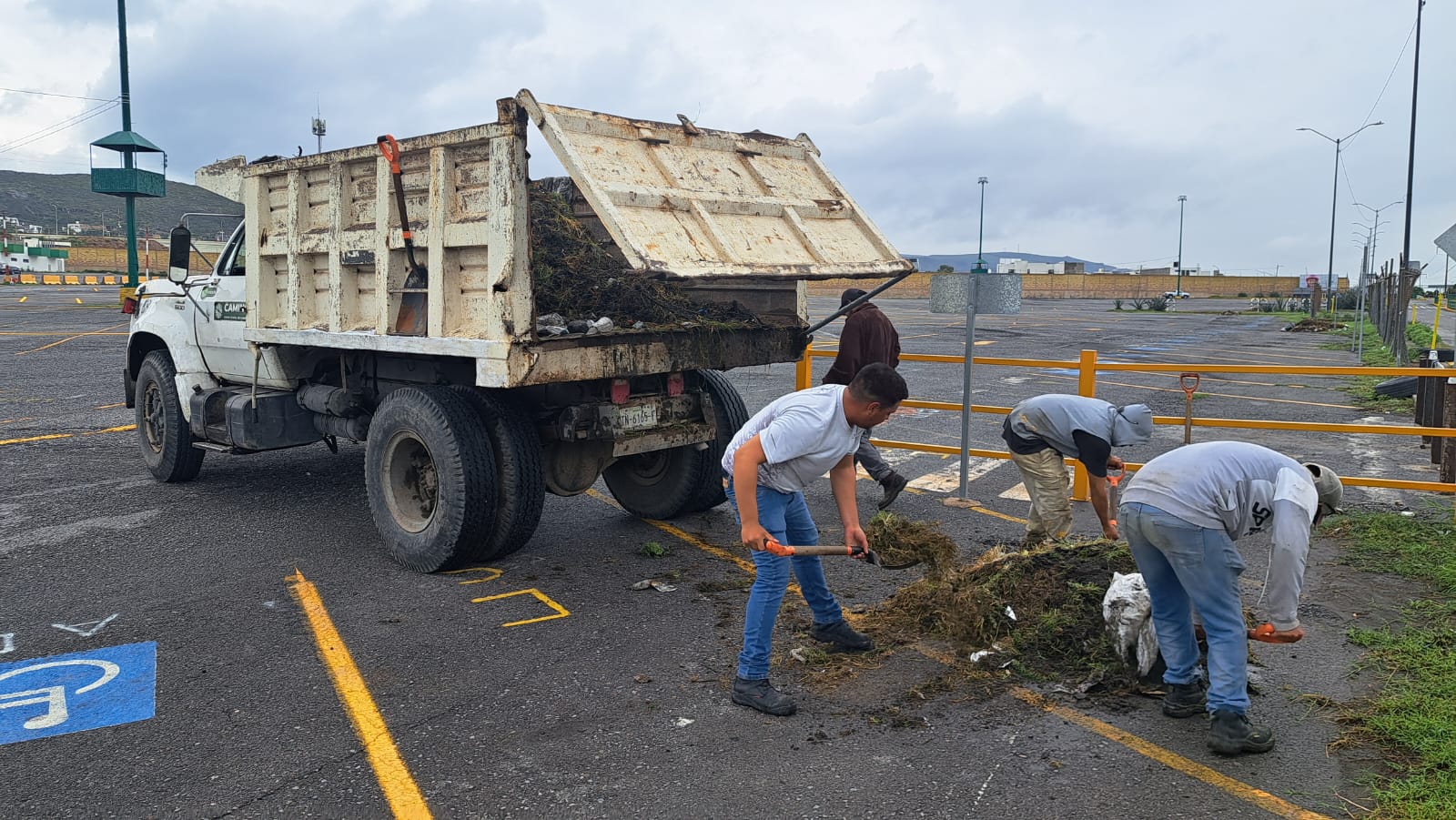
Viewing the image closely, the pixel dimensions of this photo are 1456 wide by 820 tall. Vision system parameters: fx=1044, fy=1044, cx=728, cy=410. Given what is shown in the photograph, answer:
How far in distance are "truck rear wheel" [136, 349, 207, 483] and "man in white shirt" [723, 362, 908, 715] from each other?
5.94 m

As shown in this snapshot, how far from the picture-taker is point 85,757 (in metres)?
3.98

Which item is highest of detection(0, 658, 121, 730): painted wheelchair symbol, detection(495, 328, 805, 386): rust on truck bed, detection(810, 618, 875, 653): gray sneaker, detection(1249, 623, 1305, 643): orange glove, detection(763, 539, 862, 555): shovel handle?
detection(495, 328, 805, 386): rust on truck bed

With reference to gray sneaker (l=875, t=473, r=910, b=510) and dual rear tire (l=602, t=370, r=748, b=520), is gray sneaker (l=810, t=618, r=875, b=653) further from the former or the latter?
gray sneaker (l=875, t=473, r=910, b=510)

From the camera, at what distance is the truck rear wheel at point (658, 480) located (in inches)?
294


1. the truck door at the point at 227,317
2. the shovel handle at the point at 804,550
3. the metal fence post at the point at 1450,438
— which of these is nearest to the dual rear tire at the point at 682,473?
the shovel handle at the point at 804,550

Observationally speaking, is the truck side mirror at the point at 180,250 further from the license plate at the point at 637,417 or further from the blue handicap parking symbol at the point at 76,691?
the license plate at the point at 637,417

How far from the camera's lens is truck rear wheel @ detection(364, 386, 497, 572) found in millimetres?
6023

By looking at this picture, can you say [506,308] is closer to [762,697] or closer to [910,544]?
[762,697]

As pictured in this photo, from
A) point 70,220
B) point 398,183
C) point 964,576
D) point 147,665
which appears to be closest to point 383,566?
point 147,665

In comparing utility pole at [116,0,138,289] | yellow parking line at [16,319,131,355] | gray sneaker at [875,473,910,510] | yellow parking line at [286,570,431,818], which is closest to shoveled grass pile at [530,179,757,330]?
gray sneaker at [875,473,910,510]

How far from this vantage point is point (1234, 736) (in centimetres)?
391

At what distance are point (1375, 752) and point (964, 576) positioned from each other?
204 cm

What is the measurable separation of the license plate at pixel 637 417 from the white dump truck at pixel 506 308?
0.02m

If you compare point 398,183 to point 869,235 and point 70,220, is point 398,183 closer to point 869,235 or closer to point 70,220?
point 869,235
